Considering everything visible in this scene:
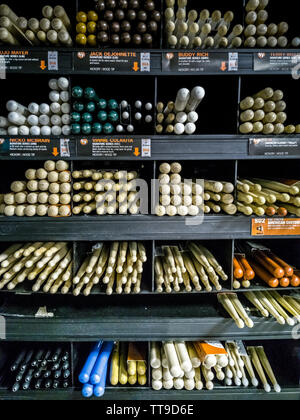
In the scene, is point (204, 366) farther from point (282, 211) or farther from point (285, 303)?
point (282, 211)

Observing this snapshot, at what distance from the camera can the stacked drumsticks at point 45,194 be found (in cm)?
160

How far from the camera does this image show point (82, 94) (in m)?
1.58

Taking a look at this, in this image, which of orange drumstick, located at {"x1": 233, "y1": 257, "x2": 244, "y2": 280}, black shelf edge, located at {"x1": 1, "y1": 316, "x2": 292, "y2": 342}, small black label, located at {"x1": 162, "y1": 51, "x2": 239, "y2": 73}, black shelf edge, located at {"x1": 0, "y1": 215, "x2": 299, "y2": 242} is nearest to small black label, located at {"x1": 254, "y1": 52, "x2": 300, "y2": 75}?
small black label, located at {"x1": 162, "y1": 51, "x2": 239, "y2": 73}

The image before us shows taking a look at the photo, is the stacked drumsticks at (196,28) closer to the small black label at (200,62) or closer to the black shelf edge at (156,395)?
the small black label at (200,62)

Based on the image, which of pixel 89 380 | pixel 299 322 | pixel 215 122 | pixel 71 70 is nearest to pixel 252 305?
pixel 299 322

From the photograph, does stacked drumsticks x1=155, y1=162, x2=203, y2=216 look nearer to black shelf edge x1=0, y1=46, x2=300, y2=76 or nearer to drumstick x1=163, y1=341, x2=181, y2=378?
black shelf edge x1=0, y1=46, x2=300, y2=76

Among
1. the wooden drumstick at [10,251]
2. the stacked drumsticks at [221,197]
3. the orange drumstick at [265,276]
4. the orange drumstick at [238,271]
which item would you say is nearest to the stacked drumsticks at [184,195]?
the stacked drumsticks at [221,197]

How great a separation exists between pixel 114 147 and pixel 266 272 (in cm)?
143

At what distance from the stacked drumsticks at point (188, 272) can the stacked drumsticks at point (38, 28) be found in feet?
5.38

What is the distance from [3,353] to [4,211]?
1237mm

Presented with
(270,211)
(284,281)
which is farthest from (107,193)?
(284,281)

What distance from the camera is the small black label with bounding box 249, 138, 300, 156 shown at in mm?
1615

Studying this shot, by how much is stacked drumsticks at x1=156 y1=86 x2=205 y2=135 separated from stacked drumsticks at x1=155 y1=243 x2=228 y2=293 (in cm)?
91
